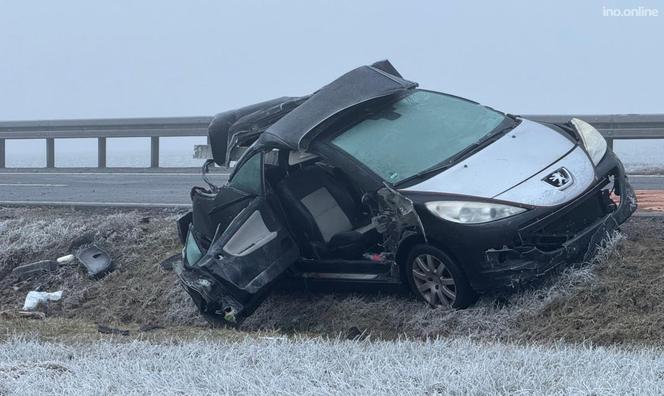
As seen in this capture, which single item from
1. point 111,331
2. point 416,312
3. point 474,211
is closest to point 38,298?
point 111,331

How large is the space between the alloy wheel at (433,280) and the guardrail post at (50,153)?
14295 millimetres

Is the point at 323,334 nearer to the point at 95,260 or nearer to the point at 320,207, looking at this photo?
the point at 320,207

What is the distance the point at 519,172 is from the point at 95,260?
478 cm

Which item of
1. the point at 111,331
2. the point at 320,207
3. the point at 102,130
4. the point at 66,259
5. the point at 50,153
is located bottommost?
the point at 50,153

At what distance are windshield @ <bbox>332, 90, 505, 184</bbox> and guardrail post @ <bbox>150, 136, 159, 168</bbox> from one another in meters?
11.2

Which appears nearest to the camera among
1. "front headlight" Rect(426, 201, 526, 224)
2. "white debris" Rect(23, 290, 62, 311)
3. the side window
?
"front headlight" Rect(426, 201, 526, 224)

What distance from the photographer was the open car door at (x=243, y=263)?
19.7 feet

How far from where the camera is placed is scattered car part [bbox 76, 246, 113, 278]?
828cm

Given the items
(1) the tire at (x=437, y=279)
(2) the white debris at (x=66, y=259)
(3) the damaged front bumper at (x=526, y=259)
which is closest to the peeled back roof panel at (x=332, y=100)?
(1) the tire at (x=437, y=279)

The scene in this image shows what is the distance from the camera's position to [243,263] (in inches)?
238

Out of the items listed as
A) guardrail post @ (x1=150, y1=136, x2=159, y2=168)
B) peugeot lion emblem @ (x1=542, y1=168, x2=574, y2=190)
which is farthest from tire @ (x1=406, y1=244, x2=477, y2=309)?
guardrail post @ (x1=150, y1=136, x2=159, y2=168)

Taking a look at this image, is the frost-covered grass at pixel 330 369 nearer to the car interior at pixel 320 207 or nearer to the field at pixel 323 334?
the field at pixel 323 334

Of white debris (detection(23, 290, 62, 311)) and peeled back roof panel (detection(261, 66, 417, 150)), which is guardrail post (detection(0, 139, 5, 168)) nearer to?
white debris (detection(23, 290, 62, 311))

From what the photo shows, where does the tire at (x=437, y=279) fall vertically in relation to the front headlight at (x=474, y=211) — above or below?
below
